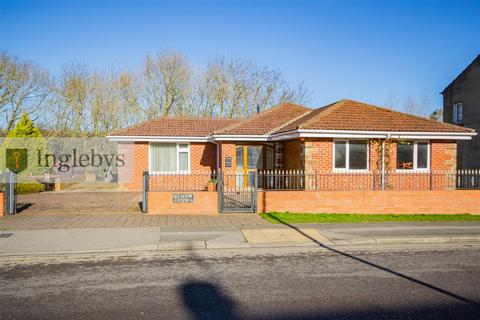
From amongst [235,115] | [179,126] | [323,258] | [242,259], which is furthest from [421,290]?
[235,115]

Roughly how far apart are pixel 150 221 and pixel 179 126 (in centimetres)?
1116

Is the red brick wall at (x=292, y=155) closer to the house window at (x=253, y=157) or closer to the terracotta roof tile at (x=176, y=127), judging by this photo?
the house window at (x=253, y=157)

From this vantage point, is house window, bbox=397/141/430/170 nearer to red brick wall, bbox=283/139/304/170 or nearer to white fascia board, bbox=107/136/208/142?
red brick wall, bbox=283/139/304/170

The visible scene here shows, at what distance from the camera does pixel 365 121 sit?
1638cm

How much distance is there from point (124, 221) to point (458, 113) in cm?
2802

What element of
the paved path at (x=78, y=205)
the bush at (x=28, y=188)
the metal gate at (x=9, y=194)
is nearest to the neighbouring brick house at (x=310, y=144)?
the paved path at (x=78, y=205)

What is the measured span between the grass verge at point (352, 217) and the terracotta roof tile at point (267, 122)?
590 centimetres

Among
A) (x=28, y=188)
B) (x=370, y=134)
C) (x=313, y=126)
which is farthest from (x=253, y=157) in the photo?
(x=28, y=188)

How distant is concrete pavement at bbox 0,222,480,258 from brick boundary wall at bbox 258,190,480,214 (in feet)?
6.07

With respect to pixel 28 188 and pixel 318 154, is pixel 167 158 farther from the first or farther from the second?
pixel 318 154

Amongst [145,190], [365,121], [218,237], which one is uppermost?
[365,121]

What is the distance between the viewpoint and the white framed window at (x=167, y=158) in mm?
21203

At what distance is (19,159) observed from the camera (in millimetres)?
25172

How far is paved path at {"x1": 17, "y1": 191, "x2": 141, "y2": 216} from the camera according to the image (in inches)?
552
